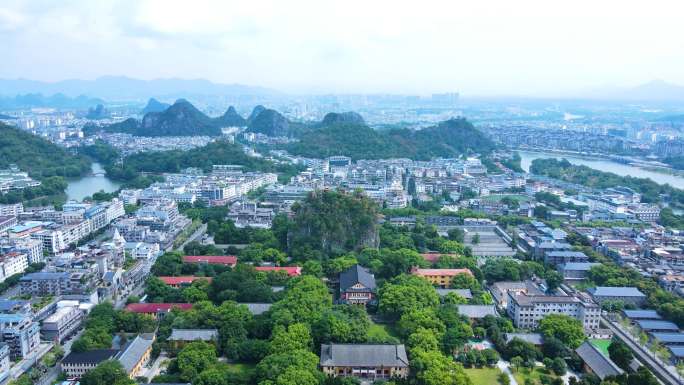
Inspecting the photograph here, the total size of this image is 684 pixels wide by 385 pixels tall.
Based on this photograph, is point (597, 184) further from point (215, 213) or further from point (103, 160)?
point (103, 160)

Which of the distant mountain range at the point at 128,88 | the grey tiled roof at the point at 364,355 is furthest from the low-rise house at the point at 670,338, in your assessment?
the distant mountain range at the point at 128,88

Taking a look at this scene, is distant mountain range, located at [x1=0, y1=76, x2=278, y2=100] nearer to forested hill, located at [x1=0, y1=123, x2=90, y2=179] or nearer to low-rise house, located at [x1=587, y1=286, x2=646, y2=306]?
forested hill, located at [x1=0, y1=123, x2=90, y2=179]

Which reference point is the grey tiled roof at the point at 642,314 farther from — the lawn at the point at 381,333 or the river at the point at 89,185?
the river at the point at 89,185

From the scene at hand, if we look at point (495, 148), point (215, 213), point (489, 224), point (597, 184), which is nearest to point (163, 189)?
point (215, 213)

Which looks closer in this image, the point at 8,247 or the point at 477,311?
the point at 477,311

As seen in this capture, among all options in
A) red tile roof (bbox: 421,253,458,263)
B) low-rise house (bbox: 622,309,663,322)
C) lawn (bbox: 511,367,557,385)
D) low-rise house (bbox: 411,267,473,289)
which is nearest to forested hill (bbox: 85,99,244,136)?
red tile roof (bbox: 421,253,458,263)

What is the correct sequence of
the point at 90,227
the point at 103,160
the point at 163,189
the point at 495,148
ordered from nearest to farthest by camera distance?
1. the point at 90,227
2. the point at 163,189
3. the point at 103,160
4. the point at 495,148
